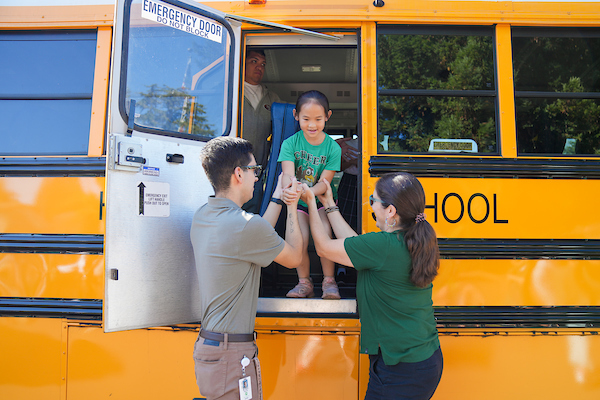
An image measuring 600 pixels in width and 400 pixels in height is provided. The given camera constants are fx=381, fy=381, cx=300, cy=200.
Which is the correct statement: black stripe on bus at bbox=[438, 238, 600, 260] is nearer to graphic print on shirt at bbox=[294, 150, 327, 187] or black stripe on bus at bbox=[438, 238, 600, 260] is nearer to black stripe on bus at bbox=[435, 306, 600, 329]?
black stripe on bus at bbox=[435, 306, 600, 329]

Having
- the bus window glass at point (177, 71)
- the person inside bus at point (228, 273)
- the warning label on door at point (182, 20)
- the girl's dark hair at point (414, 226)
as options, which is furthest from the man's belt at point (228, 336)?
the warning label on door at point (182, 20)

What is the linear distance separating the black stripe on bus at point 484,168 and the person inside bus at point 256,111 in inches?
41.0

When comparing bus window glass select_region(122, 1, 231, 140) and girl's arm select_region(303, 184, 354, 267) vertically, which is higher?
bus window glass select_region(122, 1, 231, 140)

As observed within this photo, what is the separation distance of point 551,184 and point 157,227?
2089mm

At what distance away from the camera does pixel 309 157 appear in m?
2.25

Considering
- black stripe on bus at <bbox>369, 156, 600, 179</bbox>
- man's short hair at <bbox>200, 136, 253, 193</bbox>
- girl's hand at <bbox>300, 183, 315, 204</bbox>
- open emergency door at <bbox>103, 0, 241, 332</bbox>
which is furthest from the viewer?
black stripe on bus at <bbox>369, 156, 600, 179</bbox>

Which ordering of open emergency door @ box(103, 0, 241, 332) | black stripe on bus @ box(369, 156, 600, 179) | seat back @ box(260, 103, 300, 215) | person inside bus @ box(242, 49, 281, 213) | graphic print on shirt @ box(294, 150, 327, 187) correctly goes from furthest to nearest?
1. person inside bus @ box(242, 49, 281, 213)
2. seat back @ box(260, 103, 300, 215)
3. graphic print on shirt @ box(294, 150, 327, 187)
4. black stripe on bus @ box(369, 156, 600, 179)
5. open emergency door @ box(103, 0, 241, 332)

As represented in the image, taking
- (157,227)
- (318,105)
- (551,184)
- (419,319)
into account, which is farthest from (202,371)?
(551,184)

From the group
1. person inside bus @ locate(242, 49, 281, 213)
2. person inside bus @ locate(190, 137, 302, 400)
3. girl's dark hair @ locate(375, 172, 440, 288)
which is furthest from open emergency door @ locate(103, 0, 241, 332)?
girl's dark hair @ locate(375, 172, 440, 288)

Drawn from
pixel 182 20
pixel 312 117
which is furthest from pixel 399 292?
pixel 182 20

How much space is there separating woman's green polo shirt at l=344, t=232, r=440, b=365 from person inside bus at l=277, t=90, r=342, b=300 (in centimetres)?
60

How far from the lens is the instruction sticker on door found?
175 centimetres

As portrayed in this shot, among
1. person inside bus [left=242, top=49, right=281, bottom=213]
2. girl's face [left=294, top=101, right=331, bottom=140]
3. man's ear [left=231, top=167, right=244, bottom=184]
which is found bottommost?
man's ear [left=231, top=167, right=244, bottom=184]

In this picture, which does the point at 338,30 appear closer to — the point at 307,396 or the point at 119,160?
the point at 119,160
